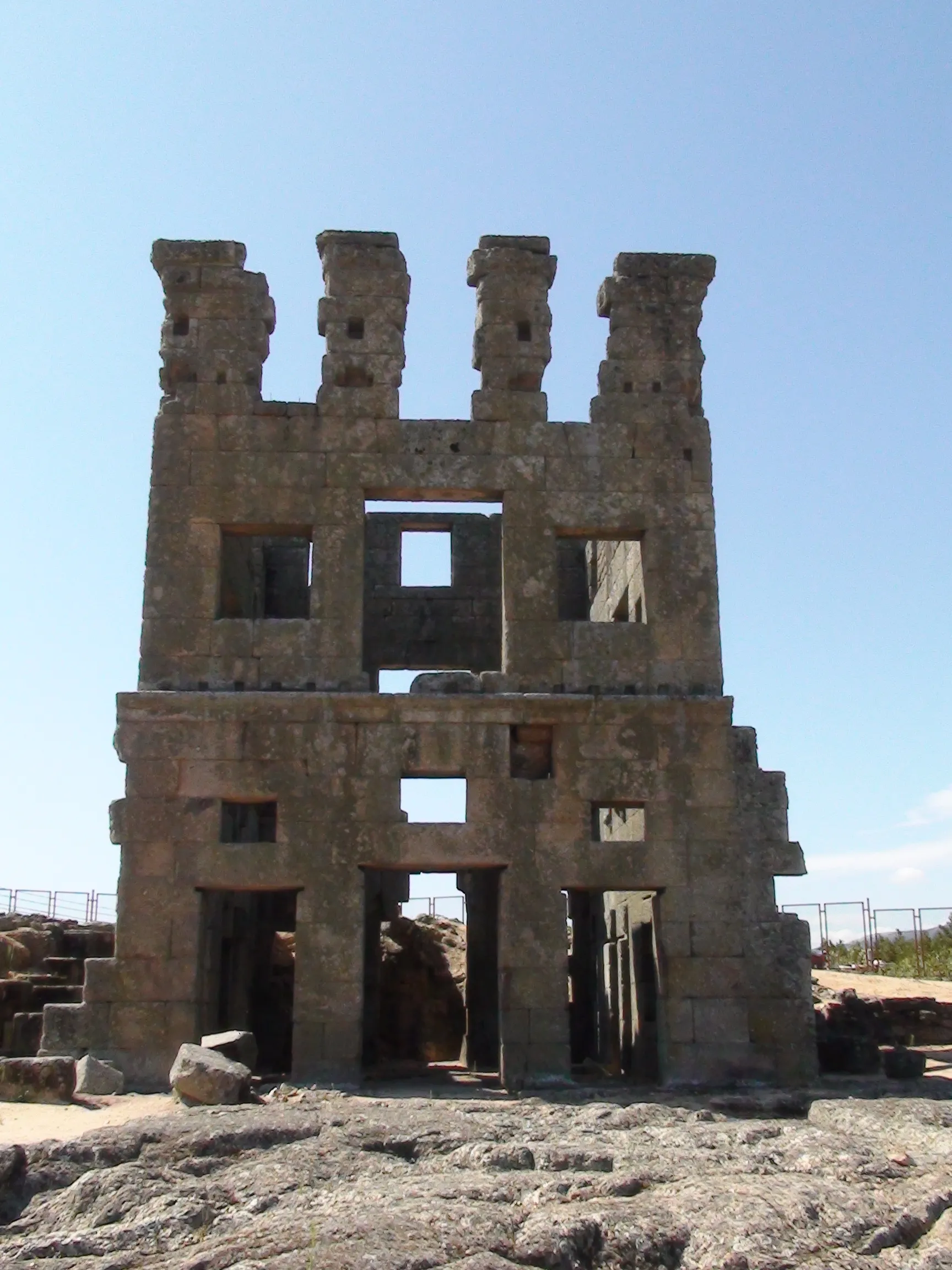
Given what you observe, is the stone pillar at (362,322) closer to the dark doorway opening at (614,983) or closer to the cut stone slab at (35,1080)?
the dark doorway opening at (614,983)

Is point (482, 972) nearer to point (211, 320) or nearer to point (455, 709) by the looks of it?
point (455, 709)

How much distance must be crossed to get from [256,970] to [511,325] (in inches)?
332

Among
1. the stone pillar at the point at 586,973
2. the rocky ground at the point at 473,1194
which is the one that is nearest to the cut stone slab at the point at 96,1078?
the rocky ground at the point at 473,1194

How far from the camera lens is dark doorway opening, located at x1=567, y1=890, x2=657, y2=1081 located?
13.9 metres

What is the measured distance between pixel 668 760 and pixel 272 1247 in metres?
7.18

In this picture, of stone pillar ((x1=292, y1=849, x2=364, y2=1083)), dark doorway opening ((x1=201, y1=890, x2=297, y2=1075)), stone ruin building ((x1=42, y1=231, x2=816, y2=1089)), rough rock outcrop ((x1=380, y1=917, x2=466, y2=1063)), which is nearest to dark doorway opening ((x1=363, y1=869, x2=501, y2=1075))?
rough rock outcrop ((x1=380, y1=917, x2=466, y2=1063))

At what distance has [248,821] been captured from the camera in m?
15.3

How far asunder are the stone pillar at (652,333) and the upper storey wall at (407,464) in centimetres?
2

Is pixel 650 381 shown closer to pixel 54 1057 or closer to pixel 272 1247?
pixel 54 1057

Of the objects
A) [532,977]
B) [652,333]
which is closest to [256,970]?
[532,977]

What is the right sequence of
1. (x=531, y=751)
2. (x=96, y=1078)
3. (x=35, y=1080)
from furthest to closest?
(x=531, y=751)
(x=96, y=1078)
(x=35, y=1080)

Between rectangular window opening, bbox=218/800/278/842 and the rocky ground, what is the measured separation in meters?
4.31

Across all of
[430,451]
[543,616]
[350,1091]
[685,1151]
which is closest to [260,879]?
[350,1091]

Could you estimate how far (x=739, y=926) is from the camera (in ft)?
39.1
